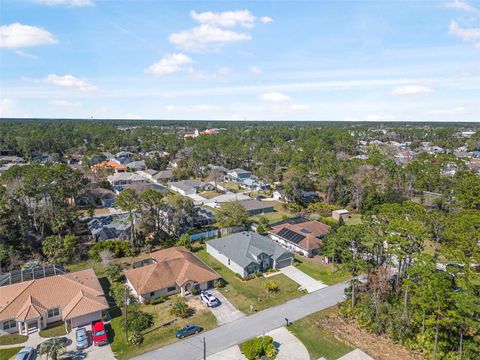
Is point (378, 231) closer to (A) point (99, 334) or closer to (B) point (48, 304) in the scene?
(A) point (99, 334)

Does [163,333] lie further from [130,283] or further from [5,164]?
[5,164]

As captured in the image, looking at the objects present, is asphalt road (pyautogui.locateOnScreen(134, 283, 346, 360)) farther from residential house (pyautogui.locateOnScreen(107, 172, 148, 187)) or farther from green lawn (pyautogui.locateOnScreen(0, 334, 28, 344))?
residential house (pyautogui.locateOnScreen(107, 172, 148, 187))

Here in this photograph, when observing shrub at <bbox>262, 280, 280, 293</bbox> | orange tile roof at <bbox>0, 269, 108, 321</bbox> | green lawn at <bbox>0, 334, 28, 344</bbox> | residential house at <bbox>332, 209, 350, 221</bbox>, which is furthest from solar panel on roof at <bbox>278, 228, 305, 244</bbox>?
green lawn at <bbox>0, 334, 28, 344</bbox>

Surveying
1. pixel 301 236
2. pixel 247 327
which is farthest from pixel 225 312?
Result: pixel 301 236

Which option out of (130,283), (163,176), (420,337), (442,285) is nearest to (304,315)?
(420,337)

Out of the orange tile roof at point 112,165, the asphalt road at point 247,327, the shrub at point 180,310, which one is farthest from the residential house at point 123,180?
the asphalt road at point 247,327

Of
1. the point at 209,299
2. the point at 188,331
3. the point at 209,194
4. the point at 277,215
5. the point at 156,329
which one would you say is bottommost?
the point at 156,329

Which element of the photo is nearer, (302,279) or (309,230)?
(302,279)
